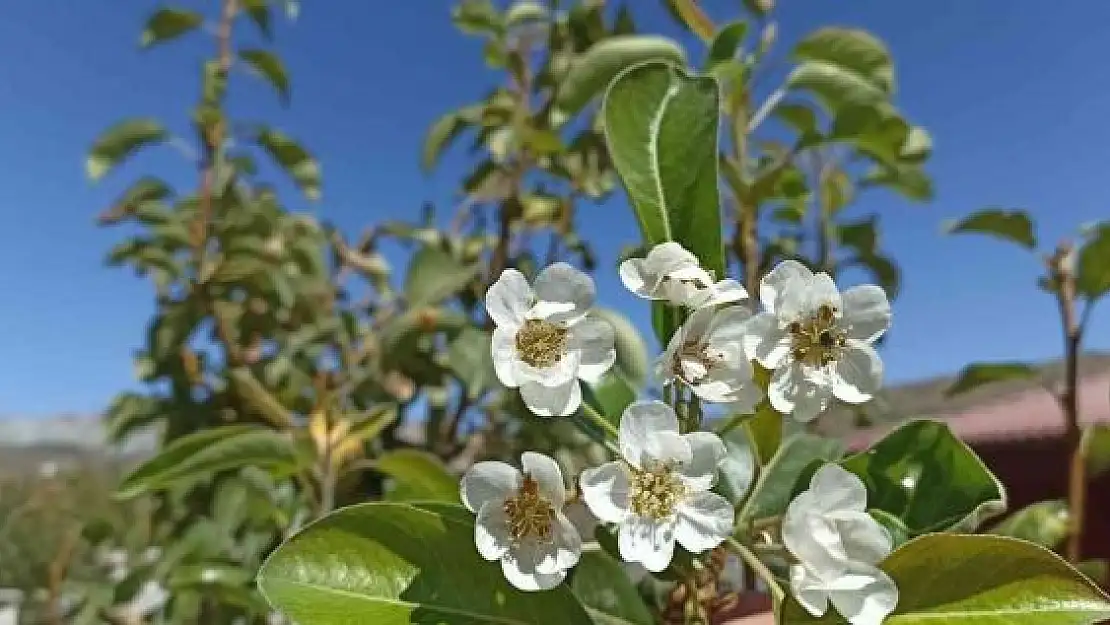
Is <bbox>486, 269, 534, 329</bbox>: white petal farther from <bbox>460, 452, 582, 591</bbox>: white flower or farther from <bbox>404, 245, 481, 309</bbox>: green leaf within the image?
<bbox>404, 245, 481, 309</bbox>: green leaf

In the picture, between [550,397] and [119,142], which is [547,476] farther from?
[119,142]

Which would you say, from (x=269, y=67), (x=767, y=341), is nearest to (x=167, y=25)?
(x=269, y=67)

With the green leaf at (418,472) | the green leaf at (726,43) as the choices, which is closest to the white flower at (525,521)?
the green leaf at (418,472)

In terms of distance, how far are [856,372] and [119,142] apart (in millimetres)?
1375

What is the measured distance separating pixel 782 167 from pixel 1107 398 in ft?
2.03

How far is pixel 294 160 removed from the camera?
1663 mm

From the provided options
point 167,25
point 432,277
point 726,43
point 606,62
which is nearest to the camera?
point 726,43

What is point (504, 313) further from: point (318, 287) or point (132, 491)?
point (318, 287)

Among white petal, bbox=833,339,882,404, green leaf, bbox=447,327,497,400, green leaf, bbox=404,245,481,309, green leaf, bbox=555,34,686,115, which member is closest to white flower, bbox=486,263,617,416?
white petal, bbox=833,339,882,404

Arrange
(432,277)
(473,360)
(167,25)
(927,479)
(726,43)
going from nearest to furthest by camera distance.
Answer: (927,479)
(726,43)
(473,360)
(432,277)
(167,25)

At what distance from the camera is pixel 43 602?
187cm

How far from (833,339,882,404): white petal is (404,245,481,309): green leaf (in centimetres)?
91

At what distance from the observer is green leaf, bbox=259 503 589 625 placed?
502mm

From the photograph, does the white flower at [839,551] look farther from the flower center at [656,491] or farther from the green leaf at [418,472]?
the green leaf at [418,472]
